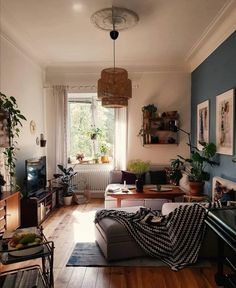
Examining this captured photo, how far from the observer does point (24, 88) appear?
4715mm

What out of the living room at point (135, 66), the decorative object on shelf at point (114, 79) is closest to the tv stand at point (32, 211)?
the living room at point (135, 66)

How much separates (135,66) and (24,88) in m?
2.41

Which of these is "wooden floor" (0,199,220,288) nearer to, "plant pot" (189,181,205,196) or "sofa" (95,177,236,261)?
"sofa" (95,177,236,261)

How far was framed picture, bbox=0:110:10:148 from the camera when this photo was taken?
346cm

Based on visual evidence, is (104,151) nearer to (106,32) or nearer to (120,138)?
(120,138)

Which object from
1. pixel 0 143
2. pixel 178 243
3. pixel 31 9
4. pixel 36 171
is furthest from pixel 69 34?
pixel 178 243

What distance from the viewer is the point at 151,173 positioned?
5613 millimetres

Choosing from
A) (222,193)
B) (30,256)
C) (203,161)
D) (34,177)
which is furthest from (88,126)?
(30,256)

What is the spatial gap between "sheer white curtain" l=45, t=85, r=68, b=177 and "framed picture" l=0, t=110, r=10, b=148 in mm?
2389

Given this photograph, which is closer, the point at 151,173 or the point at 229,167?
the point at 229,167

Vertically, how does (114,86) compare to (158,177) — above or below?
above

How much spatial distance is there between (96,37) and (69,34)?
16.6 inches

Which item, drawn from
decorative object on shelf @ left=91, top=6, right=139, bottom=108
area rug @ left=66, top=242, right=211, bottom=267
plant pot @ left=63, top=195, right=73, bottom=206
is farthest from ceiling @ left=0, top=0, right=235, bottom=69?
area rug @ left=66, top=242, right=211, bottom=267

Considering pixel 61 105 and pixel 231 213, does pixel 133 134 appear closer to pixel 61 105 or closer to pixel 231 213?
pixel 61 105
